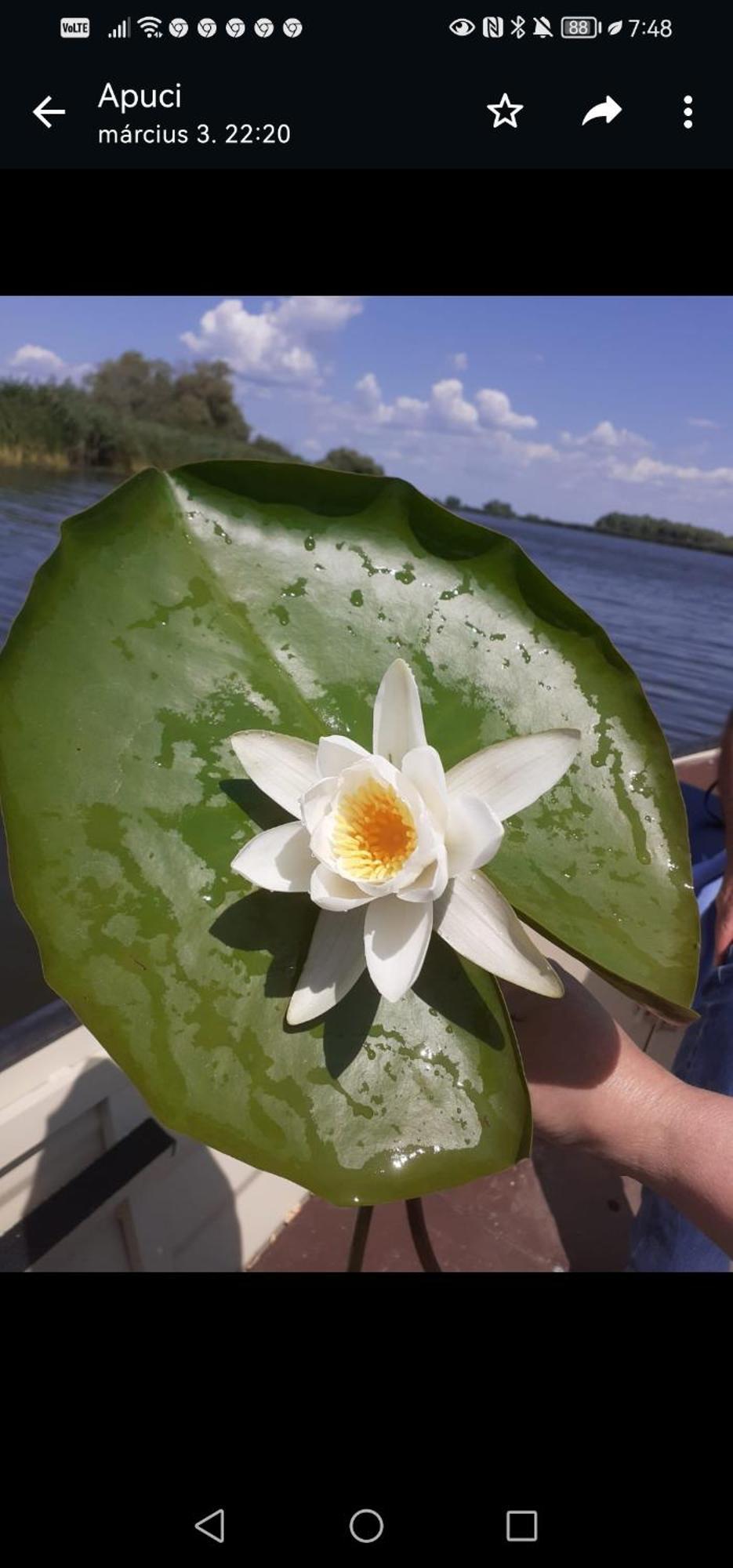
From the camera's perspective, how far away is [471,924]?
61cm

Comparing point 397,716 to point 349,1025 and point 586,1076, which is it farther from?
point 586,1076

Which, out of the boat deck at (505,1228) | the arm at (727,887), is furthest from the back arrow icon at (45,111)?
the boat deck at (505,1228)

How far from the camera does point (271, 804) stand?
2.27ft

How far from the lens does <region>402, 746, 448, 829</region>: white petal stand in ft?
1.94

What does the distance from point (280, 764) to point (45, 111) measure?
0.75 meters

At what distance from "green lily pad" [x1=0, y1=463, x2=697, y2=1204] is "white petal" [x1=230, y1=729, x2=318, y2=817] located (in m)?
0.06

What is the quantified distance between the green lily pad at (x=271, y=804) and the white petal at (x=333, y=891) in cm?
9

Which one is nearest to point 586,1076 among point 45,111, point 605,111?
point 605,111

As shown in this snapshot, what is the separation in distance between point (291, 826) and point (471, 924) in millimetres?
152

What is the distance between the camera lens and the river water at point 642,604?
7.71 m
